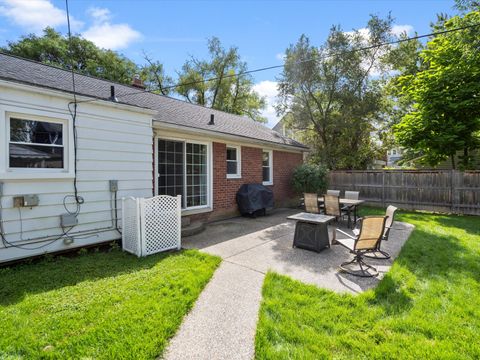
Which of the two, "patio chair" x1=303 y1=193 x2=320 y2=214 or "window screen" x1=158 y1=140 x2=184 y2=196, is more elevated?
"window screen" x1=158 y1=140 x2=184 y2=196

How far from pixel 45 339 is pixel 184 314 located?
1.39m

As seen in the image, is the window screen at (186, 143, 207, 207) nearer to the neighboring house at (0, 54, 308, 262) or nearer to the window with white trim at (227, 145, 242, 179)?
the neighboring house at (0, 54, 308, 262)

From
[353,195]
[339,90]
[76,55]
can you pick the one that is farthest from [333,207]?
[76,55]

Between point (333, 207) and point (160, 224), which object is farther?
point (333, 207)

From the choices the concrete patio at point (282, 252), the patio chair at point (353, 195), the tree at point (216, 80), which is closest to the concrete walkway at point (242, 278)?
the concrete patio at point (282, 252)

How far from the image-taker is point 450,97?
1016cm

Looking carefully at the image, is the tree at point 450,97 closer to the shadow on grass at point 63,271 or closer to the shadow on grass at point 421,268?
the shadow on grass at point 421,268

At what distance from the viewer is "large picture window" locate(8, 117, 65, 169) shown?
443 centimetres

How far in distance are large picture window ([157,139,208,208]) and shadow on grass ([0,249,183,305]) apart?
8.67 feet

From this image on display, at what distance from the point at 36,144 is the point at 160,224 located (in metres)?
2.73

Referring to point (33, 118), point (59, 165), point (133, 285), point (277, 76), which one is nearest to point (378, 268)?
point (133, 285)

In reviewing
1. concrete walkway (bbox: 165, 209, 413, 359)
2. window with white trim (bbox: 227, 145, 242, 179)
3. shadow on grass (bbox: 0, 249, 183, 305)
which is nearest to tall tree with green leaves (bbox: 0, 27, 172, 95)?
window with white trim (bbox: 227, 145, 242, 179)

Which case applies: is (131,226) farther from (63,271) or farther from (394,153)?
(394,153)

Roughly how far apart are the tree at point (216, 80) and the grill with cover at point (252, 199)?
750 inches
